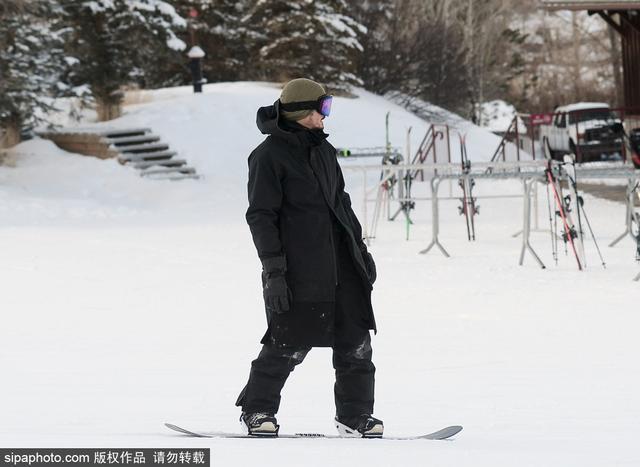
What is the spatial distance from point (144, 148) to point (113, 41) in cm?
319

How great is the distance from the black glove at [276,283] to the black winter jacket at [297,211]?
4 cm

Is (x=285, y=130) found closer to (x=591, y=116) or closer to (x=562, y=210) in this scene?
(x=562, y=210)

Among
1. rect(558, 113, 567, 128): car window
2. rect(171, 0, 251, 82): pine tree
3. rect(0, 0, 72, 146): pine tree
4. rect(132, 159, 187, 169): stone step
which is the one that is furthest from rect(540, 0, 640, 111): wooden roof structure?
rect(171, 0, 251, 82): pine tree

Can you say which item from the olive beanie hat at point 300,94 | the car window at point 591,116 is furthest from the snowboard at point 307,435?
the car window at point 591,116

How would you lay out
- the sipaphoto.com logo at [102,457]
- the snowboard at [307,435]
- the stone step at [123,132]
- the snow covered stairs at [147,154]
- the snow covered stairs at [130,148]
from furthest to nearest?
the stone step at [123,132] < the snow covered stairs at [130,148] < the snow covered stairs at [147,154] < the snowboard at [307,435] < the sipaphoto.com logo at [102,457]

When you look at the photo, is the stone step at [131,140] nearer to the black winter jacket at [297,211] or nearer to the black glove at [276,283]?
the black winter jacket at [297,211]

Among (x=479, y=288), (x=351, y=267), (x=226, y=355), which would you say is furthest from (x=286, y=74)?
(x=351, y=267)

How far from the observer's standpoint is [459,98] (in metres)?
39.4

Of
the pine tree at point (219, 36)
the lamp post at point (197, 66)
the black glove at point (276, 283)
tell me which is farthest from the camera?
the pine tree at point (219, 36)

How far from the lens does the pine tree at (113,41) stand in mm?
28656

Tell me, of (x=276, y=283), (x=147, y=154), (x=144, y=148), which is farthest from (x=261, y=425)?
(x=144, y=148)

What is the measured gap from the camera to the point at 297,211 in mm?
5691

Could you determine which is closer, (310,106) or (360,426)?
(310,106)

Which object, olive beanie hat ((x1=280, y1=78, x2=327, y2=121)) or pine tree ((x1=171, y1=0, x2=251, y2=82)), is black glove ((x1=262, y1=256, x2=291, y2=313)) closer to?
olive beanie hat ((x1=280, y1=78, x2=327, y2=121))
